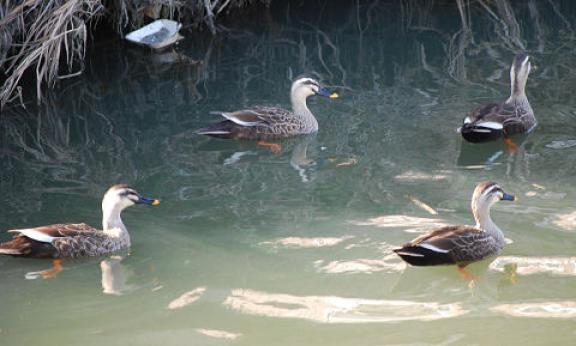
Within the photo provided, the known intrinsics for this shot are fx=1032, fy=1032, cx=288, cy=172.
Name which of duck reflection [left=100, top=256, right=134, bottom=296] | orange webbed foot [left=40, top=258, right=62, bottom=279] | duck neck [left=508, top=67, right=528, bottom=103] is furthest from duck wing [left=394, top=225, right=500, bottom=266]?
duck neck [left=508, top=67, right=528, bottom=103]

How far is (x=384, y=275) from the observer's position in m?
7.49

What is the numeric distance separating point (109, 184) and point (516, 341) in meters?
4.36

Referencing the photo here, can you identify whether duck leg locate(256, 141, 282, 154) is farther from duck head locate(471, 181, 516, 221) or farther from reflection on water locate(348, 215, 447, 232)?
duck head locate(471, 181, 516, 221)

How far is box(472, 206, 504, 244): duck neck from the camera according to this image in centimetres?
783

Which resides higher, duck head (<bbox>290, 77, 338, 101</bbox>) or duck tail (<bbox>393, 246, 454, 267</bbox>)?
duck head (<bbox>290, 77, 338, 101</bbox>)

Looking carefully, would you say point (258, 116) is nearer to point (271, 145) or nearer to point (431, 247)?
point (271, 145)

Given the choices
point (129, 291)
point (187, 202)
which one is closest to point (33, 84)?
point (187, 202)

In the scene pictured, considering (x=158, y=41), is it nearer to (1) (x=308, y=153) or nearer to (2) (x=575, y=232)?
(1) (x=308, y=153)

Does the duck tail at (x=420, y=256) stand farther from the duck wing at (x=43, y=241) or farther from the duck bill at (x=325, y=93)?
the duck bill at (x=325, y=93)

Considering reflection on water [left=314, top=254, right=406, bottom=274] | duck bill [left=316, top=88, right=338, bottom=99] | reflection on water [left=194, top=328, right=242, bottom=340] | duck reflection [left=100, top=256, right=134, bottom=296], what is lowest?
reflection on water [left=194, top=328, right=242, bottom=340]

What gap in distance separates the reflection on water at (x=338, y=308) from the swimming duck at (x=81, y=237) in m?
1.36

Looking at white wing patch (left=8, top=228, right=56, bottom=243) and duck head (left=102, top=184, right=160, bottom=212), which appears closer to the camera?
white wing patch (left=8, top=228, right=56, bottom=243)

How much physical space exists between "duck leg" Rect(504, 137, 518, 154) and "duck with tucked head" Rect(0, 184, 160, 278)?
375 centimetres

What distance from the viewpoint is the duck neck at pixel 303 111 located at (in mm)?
11016
